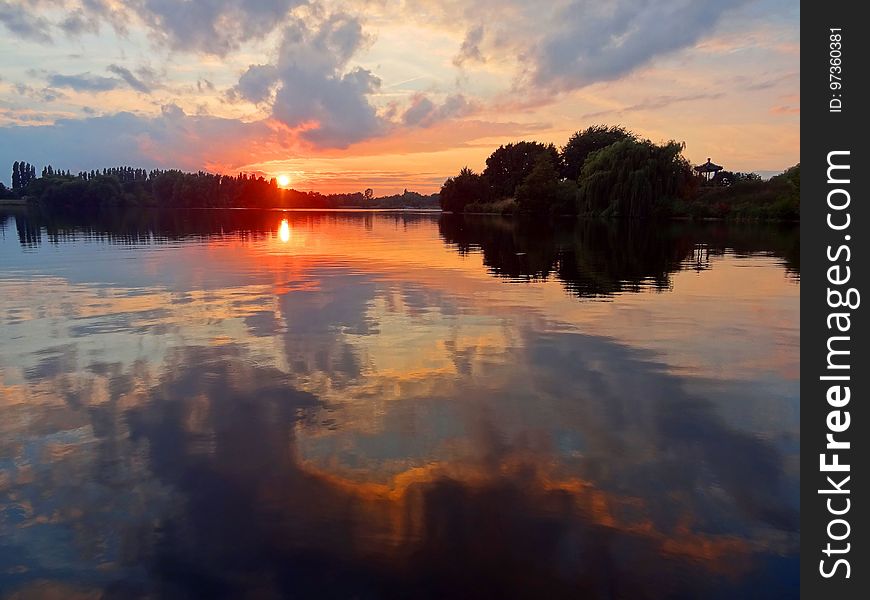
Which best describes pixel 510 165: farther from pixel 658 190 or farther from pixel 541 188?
pixel 658 190

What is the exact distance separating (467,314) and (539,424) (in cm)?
872

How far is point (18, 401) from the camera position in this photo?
9.80m

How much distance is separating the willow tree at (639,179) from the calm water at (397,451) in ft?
218

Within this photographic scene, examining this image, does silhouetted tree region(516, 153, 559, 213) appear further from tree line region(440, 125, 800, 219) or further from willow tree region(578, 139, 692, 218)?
willow tree region(578, 139, 692, 218)

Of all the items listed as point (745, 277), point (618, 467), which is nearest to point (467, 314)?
point (618, 467)

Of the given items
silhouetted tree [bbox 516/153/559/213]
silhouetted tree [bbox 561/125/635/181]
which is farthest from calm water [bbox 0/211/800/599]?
silhouetted tree [bbox 561/125/635/181]

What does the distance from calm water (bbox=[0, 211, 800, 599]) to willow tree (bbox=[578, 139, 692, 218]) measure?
66327mm

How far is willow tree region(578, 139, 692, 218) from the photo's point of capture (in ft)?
262

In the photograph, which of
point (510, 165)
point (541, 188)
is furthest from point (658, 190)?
point (510, 165)

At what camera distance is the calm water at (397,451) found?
18.0 ft

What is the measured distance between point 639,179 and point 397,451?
80011 mm

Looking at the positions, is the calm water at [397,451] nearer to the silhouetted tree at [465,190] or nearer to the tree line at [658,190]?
the tree line at [658,190]

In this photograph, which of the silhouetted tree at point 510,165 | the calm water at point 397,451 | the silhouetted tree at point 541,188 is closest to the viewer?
the calm water at point 397,451

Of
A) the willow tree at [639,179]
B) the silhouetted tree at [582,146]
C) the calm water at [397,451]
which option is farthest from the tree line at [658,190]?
the calm water at [397,451]
